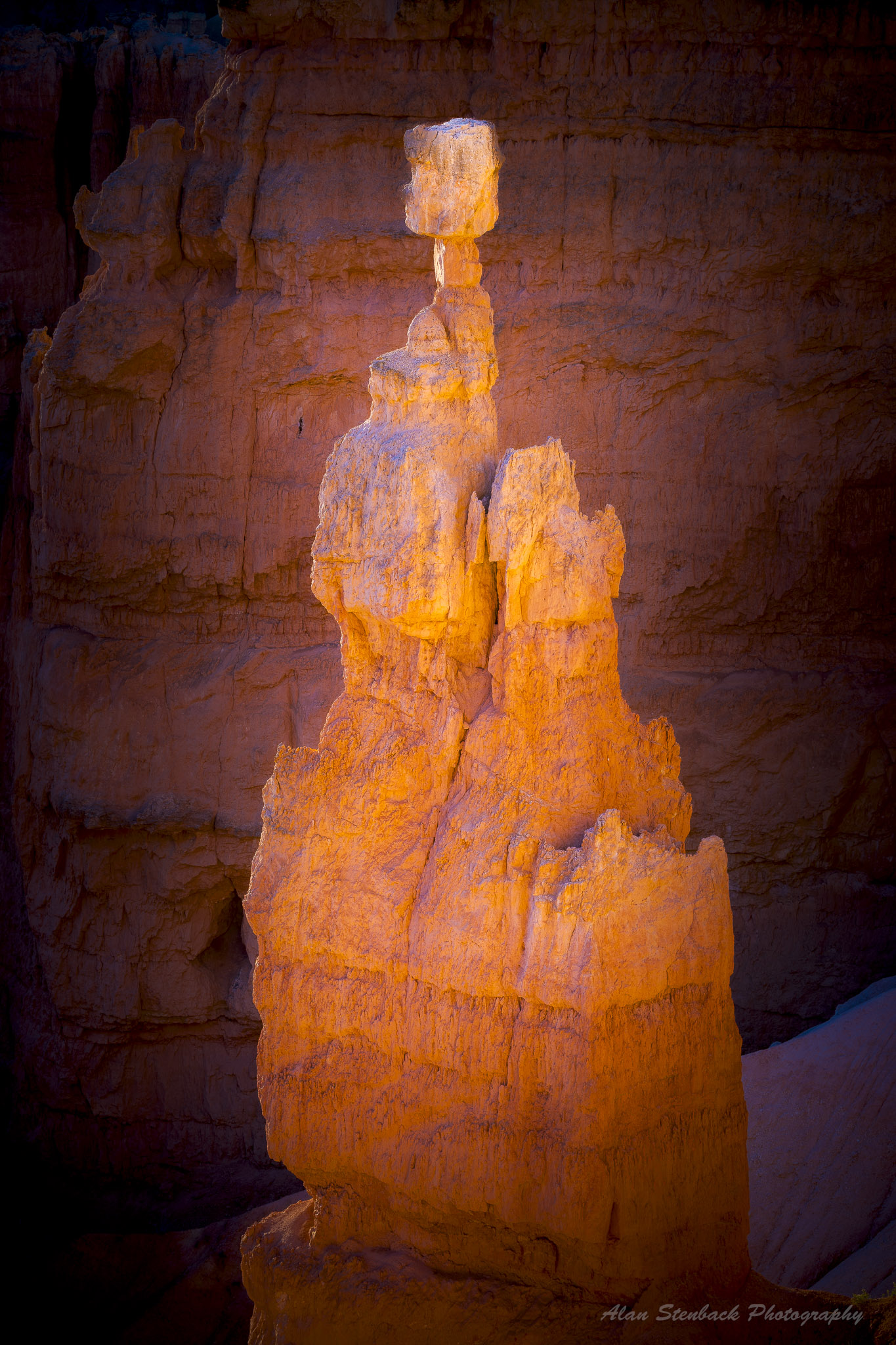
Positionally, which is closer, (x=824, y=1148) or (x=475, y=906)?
(x=475, y=906)

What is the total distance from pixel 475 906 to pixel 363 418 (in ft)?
22.7

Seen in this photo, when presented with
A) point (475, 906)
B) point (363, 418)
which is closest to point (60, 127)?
point (363, 418)

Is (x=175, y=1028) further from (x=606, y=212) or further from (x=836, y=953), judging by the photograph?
(x=606, y=212)

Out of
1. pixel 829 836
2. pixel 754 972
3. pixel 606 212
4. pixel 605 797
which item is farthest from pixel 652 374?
pixel 605 797

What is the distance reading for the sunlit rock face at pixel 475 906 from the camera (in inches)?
243

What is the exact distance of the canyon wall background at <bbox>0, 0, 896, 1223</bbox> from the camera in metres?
11.9

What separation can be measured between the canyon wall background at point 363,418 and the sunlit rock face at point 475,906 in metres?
5.64

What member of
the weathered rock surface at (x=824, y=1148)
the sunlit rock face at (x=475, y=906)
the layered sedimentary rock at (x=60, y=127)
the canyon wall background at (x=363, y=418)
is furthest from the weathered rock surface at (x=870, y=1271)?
the layered sedimentary rock at (x=60, y=127)

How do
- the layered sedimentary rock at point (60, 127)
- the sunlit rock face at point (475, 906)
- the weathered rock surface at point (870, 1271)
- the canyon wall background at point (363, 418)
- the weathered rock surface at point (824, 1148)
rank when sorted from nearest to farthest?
the sunlit rock face at point (475, 906), the weathered rock surface at point (870, 1271), the weathered rock surface at point (824, 1148), the canyon wall background at point (363, 418), the layered sedimentary rock at point (60, 127)

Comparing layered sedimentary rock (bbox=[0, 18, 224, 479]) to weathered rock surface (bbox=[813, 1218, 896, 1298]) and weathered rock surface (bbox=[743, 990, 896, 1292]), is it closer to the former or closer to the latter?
weathered rock surface (bbox=[743, 990, 896, 1292])

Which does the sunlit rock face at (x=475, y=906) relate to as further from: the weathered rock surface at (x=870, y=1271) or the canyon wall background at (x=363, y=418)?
the canyon wall background at (x=363, y=418)

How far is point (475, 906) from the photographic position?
6.34m

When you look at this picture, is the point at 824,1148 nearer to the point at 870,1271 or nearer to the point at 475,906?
the point at 870,1271

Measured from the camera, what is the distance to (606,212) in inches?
471
